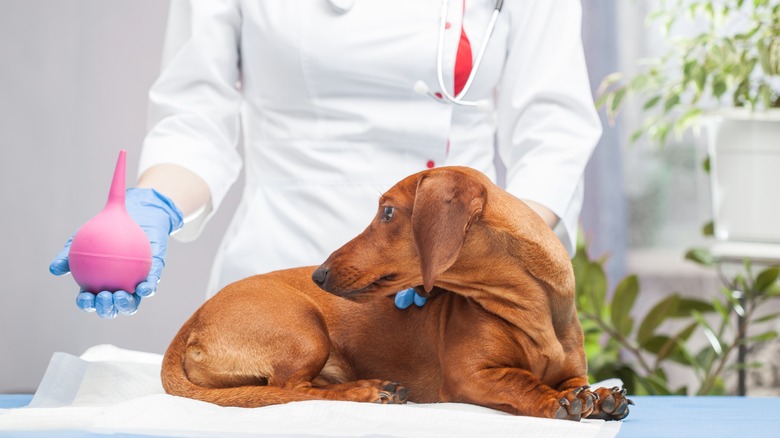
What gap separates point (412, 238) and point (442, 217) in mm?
63

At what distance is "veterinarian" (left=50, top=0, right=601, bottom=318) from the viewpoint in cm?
145

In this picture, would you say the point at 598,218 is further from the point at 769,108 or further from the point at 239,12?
the point at 239,12

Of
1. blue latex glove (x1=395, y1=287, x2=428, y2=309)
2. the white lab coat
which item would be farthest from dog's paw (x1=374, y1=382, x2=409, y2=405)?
the white lab coat

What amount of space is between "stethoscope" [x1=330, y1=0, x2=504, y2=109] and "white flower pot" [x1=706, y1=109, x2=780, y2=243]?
1083mm

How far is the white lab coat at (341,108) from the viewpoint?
1452 mm

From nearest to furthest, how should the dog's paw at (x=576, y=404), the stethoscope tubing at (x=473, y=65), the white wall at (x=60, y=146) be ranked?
1. the dog's paw at (x=576, y=404)
2. the stethoscope tubing at (x=473, y=65)
3. the white wall at (x=60, y=146)

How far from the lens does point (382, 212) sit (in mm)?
1048

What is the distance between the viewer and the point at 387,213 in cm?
104

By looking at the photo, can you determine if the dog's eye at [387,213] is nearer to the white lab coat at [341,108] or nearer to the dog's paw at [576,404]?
the dog's paw at [576,404]

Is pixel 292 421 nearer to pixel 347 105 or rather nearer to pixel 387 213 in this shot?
pixel 387 213

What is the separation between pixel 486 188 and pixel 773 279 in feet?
5.79

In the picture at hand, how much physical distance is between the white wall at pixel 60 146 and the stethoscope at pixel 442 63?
3.67 ft

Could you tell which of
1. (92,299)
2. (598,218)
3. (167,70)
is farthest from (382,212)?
(598,218)

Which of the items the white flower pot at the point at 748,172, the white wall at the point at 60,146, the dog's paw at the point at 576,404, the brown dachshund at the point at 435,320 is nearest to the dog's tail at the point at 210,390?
the brown dachshund at the point at 435,320
